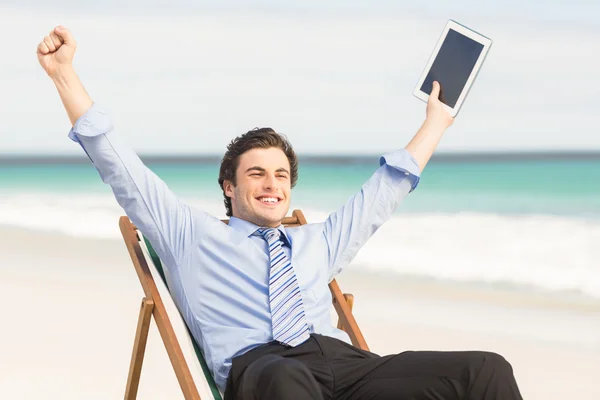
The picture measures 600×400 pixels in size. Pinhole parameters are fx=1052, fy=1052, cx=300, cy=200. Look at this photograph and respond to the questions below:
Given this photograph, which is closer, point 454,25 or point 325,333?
point 325,333

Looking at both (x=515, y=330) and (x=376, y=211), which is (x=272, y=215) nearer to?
(x=376, y=211)

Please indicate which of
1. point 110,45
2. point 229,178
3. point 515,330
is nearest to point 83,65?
point 110,45

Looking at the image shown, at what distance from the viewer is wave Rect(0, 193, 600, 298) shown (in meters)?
8.06

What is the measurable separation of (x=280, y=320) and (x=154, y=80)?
59.3 ft

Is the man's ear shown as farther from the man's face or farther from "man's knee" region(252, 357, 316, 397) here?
"man's knee" region(252, 357, 316, 397)

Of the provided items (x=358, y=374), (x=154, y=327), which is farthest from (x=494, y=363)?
(x=154, y=327)

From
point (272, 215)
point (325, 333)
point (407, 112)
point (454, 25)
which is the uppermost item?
point (454, 25)

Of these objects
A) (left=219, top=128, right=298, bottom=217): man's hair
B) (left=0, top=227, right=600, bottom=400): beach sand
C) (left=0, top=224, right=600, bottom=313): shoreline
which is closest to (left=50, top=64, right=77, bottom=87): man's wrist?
(left=219, top=128, right=298, bottom=217): man's hair

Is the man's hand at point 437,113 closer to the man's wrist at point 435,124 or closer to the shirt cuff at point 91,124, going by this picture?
the man's wrist at point 435,124

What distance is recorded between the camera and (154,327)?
20.2ft

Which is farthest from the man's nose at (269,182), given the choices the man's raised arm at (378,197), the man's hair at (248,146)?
the man's raised arm at (378,197)

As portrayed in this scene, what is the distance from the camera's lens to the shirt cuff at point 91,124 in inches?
125

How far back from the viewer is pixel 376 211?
3.65 meters

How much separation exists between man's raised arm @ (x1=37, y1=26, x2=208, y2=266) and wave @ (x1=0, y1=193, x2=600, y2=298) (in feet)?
14.5
